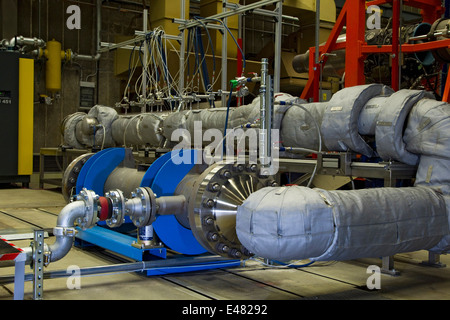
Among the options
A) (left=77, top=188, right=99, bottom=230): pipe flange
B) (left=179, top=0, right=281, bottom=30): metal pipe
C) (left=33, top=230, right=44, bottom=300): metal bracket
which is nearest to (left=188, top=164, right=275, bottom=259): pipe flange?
(left=77, top=188, right=99, bottom=230): pipe flange

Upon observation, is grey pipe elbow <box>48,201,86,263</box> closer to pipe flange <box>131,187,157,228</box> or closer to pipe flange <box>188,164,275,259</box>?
pipe flange <box>131,187,157,228</box>

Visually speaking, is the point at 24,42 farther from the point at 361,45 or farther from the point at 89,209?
the point at 89,209

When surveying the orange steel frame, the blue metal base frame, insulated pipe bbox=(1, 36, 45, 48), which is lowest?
the blue metal base frame

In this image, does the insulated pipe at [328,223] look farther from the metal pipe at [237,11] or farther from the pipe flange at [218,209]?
the metal pipe at [237,11]

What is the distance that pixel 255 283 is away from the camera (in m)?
2.84

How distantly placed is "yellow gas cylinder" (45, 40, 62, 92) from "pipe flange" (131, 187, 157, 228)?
22.7 feet

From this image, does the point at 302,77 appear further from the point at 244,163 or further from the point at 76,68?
the point at 244,163

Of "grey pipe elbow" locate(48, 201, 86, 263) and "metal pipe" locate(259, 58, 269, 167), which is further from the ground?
"metal pipe" locate(259, 58, 269, 167)

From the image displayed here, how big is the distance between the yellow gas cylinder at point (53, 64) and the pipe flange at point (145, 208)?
6.90m

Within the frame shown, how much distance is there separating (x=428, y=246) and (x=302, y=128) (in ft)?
4.48

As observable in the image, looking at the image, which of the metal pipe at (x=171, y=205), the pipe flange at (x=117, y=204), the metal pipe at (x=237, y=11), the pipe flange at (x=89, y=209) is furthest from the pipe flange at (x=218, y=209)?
the metal pipe at (x=237, y=11)

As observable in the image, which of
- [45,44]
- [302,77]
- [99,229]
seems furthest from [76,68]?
[99,229]

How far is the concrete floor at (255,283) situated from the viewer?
2582mm

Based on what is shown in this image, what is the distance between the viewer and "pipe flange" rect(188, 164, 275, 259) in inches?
102
